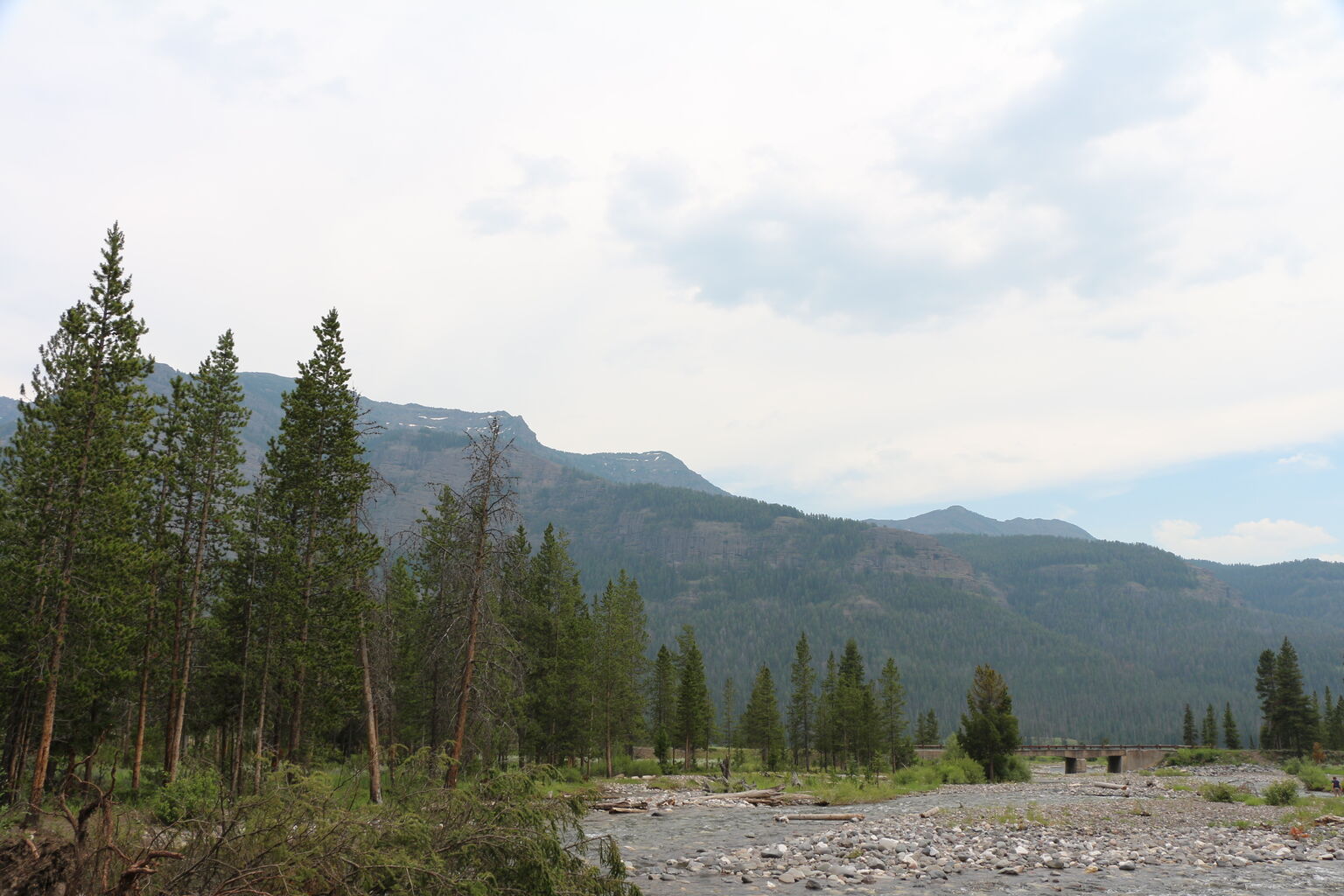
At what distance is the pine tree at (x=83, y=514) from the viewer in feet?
69.2

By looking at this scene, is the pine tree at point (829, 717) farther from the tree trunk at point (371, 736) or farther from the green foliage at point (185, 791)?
the green foliage at point (185, 791)

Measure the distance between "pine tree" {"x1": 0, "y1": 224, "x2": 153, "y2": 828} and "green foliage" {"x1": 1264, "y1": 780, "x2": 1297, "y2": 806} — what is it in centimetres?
4482

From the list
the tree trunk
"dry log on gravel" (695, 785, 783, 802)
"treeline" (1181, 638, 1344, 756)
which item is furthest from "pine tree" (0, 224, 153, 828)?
"treeline" (1181, 638, 1344, 756)

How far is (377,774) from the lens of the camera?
2380cm

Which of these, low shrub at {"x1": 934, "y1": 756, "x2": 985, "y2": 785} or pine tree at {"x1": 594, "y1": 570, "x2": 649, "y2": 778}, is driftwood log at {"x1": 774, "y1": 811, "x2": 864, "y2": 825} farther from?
low shrub at {"x1": 934, "y1": 756, "x2": 985, "y2": 785}

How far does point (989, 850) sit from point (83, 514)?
84.0 ft

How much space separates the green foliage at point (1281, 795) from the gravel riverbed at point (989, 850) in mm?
3192

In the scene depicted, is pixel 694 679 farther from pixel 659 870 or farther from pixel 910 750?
pixel 659 870

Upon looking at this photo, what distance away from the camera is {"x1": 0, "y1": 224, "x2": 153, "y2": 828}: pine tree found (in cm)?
2109

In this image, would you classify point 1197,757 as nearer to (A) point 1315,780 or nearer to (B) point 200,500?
(A) point 1315,780

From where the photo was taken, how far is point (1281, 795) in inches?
1371

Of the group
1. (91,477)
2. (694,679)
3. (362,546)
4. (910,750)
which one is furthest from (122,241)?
(910,750)

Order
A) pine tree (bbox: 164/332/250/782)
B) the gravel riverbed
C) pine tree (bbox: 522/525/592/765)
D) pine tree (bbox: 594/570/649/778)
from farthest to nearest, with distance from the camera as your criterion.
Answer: pine tree (bbox: 594/570/649/778) < pine tree (bbox: 522/525/592/765) < pine tree (bbox: 164/332/250/782) < the gravel riverbed

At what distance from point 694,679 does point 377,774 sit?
4393 centimetres
